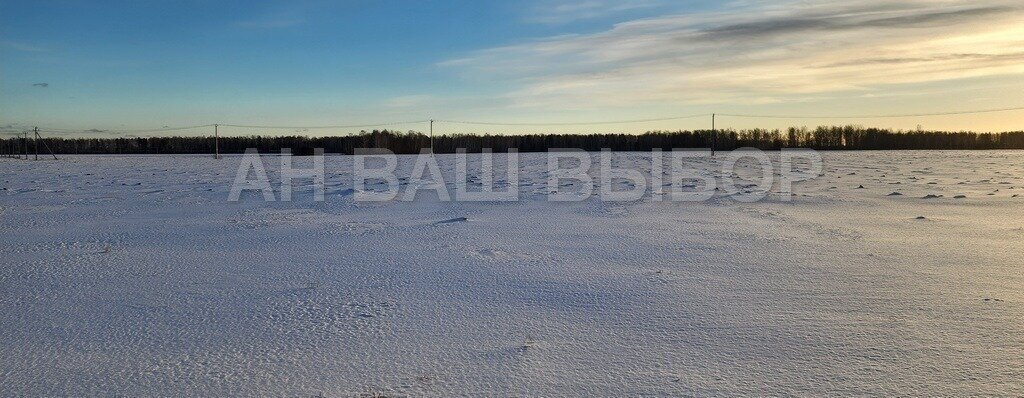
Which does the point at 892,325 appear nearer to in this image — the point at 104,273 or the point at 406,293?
the point at 406,293

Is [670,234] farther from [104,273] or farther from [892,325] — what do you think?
[104,273]

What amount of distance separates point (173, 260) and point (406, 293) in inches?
78.6

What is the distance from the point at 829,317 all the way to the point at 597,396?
4.85ft

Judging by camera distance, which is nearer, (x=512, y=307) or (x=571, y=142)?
(x=512, y=307)

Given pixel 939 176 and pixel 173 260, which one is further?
pixel 939 176

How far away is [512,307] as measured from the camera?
324 centimetres

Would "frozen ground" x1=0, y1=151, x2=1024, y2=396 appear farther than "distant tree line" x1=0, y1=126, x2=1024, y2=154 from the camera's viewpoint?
No

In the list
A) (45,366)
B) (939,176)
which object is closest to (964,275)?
(45,366)

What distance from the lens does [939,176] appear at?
517 inches

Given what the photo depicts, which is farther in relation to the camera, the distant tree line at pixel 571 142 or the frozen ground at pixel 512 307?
the distant tree line at pixel 571 142

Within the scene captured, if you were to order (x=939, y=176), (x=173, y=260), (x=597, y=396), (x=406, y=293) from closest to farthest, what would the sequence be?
(x=597, y=396) → (x=406, y=293) → (x=173, y=260) → (x=939, y=176)

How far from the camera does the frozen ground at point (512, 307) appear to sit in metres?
2.35

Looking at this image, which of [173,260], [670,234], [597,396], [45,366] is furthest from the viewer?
[670,234]

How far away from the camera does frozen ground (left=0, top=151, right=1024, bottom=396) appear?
7.70 ft
